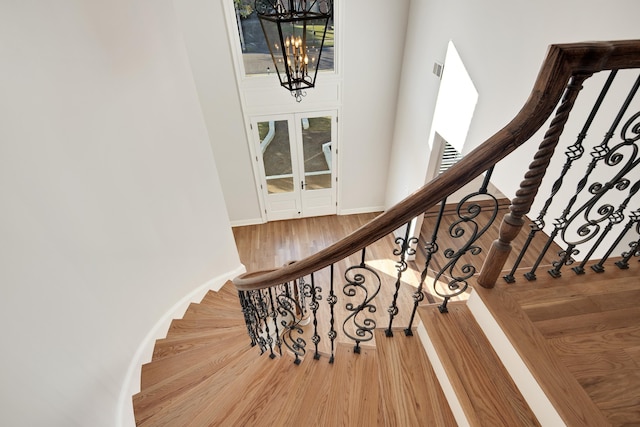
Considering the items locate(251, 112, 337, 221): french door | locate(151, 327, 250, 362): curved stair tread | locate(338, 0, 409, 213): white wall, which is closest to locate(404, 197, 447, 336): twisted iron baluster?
locate(151, 327, 250, 362): curved stair tread

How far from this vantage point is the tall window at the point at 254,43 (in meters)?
4.52

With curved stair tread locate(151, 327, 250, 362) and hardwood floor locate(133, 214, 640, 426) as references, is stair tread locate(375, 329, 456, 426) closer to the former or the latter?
hardwood floor locate(133, 214, 640, 426)

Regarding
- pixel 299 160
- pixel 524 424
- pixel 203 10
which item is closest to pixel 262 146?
pixel 299 160

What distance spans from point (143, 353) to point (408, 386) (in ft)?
7.32

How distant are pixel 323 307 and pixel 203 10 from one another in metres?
4.18

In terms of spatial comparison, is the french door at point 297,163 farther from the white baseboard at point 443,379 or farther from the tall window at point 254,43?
the white baseboard at point 443,379

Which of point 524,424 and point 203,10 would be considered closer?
point 524,424

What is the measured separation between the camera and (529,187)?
1.14m

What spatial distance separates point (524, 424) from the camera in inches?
45.3

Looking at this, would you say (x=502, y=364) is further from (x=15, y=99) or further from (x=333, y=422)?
(x=15, y=99)

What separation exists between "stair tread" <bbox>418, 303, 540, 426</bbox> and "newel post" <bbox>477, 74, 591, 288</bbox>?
0.21m

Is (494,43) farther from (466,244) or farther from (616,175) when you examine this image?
(466,244)

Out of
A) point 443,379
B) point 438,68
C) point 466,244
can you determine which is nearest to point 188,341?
point 443,379

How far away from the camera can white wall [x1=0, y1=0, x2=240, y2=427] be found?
5.27ft
